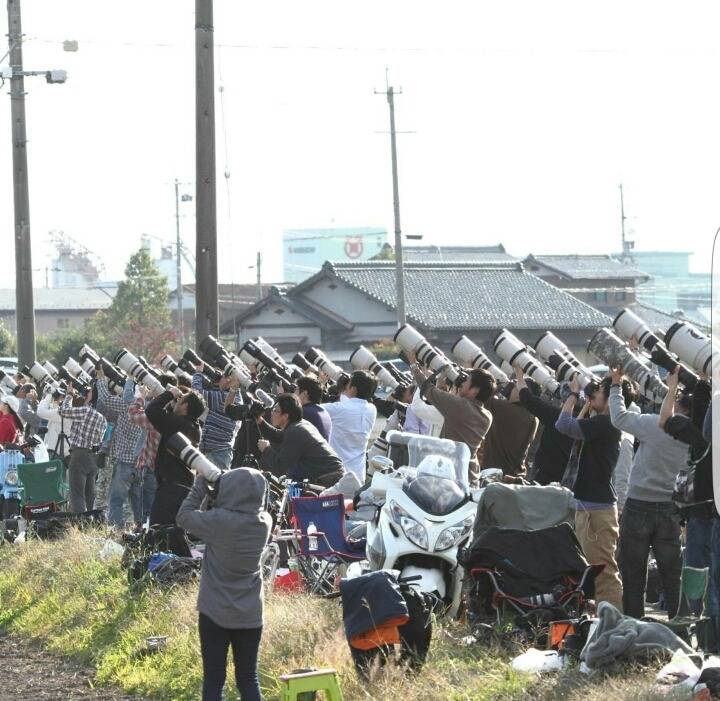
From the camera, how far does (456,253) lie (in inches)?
Answer: 3169

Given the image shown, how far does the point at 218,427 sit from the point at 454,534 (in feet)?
17.3

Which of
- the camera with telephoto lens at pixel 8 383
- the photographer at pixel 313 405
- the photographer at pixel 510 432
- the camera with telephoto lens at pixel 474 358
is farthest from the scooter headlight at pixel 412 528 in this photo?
the camera with telephoto lens at pixel 8 383


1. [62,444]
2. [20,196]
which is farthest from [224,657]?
[20,196]

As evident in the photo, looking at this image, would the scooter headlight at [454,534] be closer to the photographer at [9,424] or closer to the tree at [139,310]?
the photographer at [9,424]

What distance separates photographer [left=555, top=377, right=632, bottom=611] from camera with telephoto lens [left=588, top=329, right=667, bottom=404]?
0.44m

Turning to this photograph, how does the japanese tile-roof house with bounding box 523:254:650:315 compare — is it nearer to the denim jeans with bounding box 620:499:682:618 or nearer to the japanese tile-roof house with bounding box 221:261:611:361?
the japanese tile-roof house with bounding box 221:261:611:361

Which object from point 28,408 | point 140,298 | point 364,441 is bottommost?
point 364,441

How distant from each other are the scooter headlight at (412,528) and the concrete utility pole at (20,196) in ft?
58.7

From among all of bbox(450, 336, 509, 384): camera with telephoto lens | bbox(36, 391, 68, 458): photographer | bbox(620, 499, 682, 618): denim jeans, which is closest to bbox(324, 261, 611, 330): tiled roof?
bbox(36, 391, 68, 458): photographer

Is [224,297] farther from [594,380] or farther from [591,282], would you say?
[594,380]

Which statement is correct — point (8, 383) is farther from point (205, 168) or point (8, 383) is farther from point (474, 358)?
point (474, 358)

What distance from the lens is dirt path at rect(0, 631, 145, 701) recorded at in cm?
1032

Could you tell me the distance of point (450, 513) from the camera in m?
10.9

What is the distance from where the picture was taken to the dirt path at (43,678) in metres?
10.3
